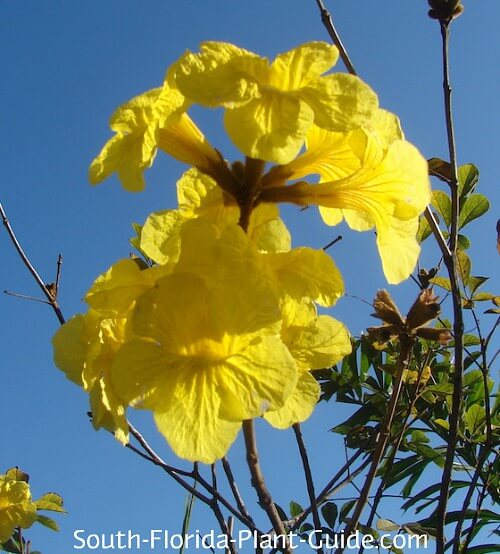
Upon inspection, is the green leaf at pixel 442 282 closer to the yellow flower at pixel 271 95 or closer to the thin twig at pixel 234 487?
the thin twig at pixel 234 487

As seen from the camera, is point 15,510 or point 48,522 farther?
point 48,522

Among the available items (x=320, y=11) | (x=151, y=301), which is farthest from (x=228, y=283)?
(x=320, y=11)

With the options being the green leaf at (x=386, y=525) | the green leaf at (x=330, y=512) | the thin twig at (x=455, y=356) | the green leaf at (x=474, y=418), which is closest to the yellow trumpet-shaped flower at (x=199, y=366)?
the thin twig at (x=455, y=356)

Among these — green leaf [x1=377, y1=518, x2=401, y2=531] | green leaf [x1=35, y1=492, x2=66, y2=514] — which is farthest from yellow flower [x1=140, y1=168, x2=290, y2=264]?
green leaf [x1=35, y1=492, x2=66, y2=514]

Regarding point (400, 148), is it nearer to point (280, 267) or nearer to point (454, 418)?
point (280, 267)

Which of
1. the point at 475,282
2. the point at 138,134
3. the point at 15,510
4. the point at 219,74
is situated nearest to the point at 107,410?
the point at 138,134

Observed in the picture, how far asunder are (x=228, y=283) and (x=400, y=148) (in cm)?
38

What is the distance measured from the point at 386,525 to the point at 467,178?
0.99 meters

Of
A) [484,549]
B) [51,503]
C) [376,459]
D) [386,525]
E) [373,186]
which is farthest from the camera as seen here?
[51,503]

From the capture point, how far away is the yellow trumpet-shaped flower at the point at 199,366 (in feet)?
2.86

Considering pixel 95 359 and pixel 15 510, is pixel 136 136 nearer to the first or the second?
pixel 95 359

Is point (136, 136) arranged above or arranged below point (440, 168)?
below

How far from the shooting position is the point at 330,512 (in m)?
2.00

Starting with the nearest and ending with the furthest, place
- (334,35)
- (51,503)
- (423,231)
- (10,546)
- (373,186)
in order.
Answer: (373,186), (334,35), (423,231), (10,546), (51,503)
